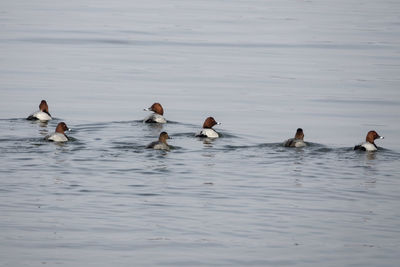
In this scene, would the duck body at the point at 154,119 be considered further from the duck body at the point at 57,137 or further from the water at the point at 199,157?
the duck body at the point at 57,137

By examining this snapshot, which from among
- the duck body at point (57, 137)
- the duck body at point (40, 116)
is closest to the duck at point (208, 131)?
the duck body at point (57, 137)

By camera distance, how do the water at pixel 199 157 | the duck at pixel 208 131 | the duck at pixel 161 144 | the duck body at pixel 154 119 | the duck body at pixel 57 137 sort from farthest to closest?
the duck body at pixel 154 119
the duck at pixel 208 131
the duck body at pixel 57 137
the duck at pixel 161 144
the water at pixel 199 157

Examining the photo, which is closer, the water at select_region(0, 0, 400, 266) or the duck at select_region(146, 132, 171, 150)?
the water at select_region(0, 0, 400, 266)

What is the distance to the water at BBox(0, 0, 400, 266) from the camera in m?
13.1

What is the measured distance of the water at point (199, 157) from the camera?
1306 cm

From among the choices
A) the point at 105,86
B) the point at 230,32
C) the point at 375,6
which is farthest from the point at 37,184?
the point at 375,6

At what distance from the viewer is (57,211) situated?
14.6 meters

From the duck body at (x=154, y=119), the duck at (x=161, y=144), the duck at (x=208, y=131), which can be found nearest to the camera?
the duck at (x=161, y=144)

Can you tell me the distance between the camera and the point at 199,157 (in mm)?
19531

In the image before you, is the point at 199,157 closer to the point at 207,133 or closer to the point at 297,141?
the point at 207,133

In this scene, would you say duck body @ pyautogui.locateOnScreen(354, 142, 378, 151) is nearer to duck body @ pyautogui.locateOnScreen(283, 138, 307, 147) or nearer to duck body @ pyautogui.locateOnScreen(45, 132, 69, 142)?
duck body @ pyautogui.locateOnScreen(283, 138, 307, 147)

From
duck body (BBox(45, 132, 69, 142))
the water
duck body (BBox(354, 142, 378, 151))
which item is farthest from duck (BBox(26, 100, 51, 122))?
→ duck body (BBox(354, 142, 378, 151))

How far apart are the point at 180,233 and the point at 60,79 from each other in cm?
2056

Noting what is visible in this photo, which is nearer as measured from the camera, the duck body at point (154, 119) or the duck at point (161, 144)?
the duck at point (161, 144)
